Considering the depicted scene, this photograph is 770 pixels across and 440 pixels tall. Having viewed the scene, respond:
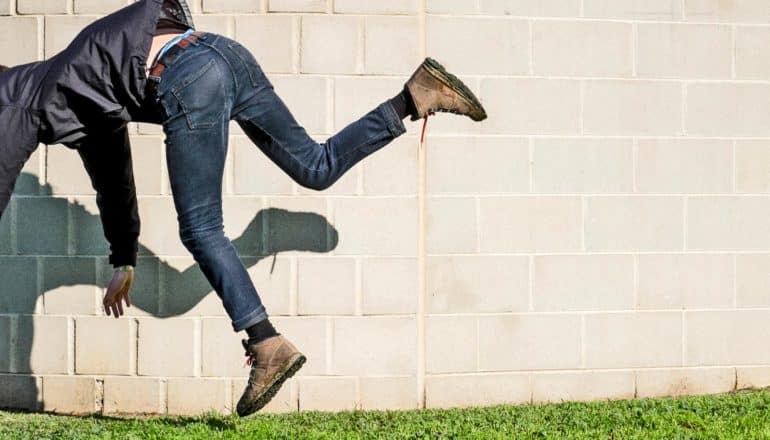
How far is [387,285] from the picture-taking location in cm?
539

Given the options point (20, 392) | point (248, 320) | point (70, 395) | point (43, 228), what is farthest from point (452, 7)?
point (20, 392)

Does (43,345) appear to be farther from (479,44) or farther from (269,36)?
(479,44)

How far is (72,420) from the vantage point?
513 centimetres

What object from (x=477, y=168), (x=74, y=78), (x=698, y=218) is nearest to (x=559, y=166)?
(x=477, y=168)

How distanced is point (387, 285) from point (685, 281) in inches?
57.7

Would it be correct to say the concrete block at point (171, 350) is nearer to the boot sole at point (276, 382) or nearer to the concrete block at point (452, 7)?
the boot sole at point (276, 382)

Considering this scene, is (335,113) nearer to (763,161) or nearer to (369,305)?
(369,305)

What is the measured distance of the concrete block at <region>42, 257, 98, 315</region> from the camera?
5.43 meters

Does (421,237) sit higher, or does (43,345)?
(421,237)

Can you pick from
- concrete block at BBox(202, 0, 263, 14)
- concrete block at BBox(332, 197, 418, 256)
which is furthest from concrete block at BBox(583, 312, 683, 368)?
concrete block at BBox(202, 0, 263, 14)

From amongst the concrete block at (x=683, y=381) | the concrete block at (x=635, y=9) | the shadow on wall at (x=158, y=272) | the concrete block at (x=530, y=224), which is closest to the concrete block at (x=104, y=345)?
the shadow on wall at (x=158, y=272)

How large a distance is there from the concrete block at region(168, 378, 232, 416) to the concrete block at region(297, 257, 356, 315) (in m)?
0.52

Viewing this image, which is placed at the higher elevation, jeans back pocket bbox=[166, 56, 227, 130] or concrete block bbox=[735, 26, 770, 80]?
concrete block bbox=[735, 26, 770, 80]

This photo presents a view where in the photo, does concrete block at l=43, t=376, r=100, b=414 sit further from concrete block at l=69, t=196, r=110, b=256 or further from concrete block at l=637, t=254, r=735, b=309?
concrete block at l=637, t=254, r=735, b=309
